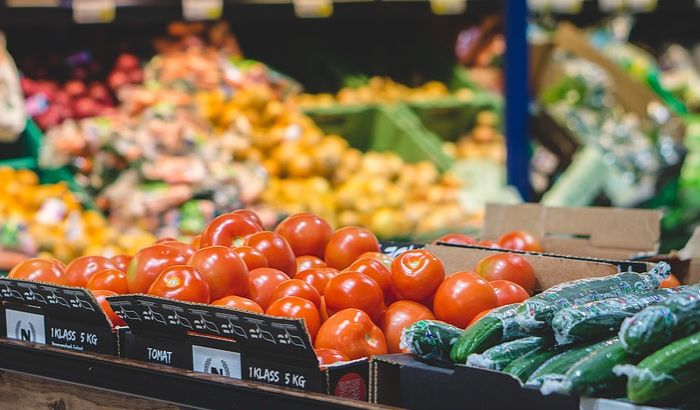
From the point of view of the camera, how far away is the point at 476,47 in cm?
671

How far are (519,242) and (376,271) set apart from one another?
2.44 ft

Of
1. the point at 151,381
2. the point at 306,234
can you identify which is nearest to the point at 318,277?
the point at 306,234

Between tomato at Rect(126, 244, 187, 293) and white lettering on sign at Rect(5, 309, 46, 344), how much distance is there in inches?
7.6

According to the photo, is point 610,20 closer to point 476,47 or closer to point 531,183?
point 476,47

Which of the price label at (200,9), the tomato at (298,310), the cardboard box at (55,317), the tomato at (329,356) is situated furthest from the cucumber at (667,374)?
the price label at (200,9)

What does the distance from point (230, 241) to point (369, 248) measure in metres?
0.32

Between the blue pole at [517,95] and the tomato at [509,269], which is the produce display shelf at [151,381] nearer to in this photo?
the tomato at [509,269]

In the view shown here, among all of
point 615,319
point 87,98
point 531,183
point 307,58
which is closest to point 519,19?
point 531,183

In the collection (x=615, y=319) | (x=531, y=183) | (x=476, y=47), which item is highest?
(x=476, y=47)

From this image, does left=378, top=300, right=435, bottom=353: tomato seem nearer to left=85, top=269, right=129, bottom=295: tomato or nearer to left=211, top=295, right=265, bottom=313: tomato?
left=211, top=295, right=265, bottom=313: tomato

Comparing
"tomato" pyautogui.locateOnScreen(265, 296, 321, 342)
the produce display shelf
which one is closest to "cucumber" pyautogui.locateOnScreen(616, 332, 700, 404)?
the produce display shelf

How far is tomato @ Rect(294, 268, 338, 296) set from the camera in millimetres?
2037

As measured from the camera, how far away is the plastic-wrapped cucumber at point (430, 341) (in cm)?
157

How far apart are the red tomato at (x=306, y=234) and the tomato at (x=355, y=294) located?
368 mm
